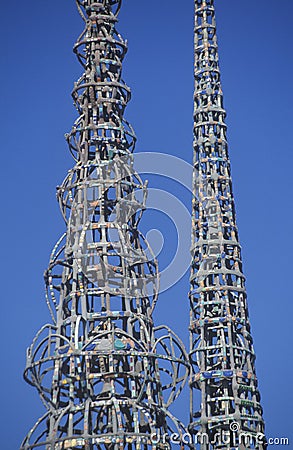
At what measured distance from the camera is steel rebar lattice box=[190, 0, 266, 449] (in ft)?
244

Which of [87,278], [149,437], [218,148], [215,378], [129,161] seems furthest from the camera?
[218,148]

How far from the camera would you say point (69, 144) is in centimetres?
6431

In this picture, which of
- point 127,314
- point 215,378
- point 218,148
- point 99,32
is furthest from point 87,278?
point 218,148

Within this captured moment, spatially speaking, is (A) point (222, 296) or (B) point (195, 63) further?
(B) point (195, 63)

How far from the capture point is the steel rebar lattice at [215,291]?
74.4 meters

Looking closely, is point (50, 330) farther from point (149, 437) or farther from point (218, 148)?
point (218, 148)

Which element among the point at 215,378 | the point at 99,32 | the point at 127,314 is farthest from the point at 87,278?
the point at 215,378

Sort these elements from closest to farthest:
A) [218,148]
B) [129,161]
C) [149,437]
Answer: [149,437]
[129,161]
[218,148]

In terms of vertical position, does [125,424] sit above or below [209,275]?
below

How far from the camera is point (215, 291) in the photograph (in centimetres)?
7875

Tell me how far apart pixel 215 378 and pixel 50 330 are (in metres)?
21.4

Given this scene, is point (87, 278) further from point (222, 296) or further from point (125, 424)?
point (222, 296)

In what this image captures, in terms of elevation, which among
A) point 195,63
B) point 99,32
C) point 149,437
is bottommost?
point 149,437

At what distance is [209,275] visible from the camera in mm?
79750
